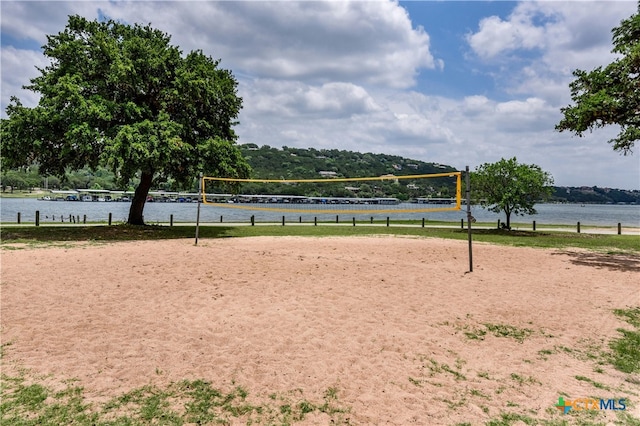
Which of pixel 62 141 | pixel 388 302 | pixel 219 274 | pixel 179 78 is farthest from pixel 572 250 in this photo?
pixel 62 141

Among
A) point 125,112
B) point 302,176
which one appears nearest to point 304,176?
point 302,176

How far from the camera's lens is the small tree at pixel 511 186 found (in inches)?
974

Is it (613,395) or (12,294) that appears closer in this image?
(613,395)

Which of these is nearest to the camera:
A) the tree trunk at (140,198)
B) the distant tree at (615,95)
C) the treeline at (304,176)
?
the distant tree at (615,95)

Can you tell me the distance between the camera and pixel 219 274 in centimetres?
915

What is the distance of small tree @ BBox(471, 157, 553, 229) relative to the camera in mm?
24750

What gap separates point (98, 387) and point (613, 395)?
A: 19.4 ft

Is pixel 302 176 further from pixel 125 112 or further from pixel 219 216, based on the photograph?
pixel 125 112

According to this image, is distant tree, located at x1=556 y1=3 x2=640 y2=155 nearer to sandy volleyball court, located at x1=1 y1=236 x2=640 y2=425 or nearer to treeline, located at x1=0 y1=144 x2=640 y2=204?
sandy volleyball court, located at x1=1 y1=236 x2=640 y2=425

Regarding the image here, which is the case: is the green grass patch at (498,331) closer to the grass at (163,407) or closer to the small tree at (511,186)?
the grass at (163,407)

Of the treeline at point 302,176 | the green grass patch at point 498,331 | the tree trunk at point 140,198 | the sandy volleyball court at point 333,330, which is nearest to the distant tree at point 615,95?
the sandy volleyball court at point 333,330

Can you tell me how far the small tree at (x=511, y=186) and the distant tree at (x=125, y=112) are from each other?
55.6ft

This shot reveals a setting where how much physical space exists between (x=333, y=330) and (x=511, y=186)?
2346cm

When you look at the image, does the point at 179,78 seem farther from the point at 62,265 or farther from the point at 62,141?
the point at 62,265
